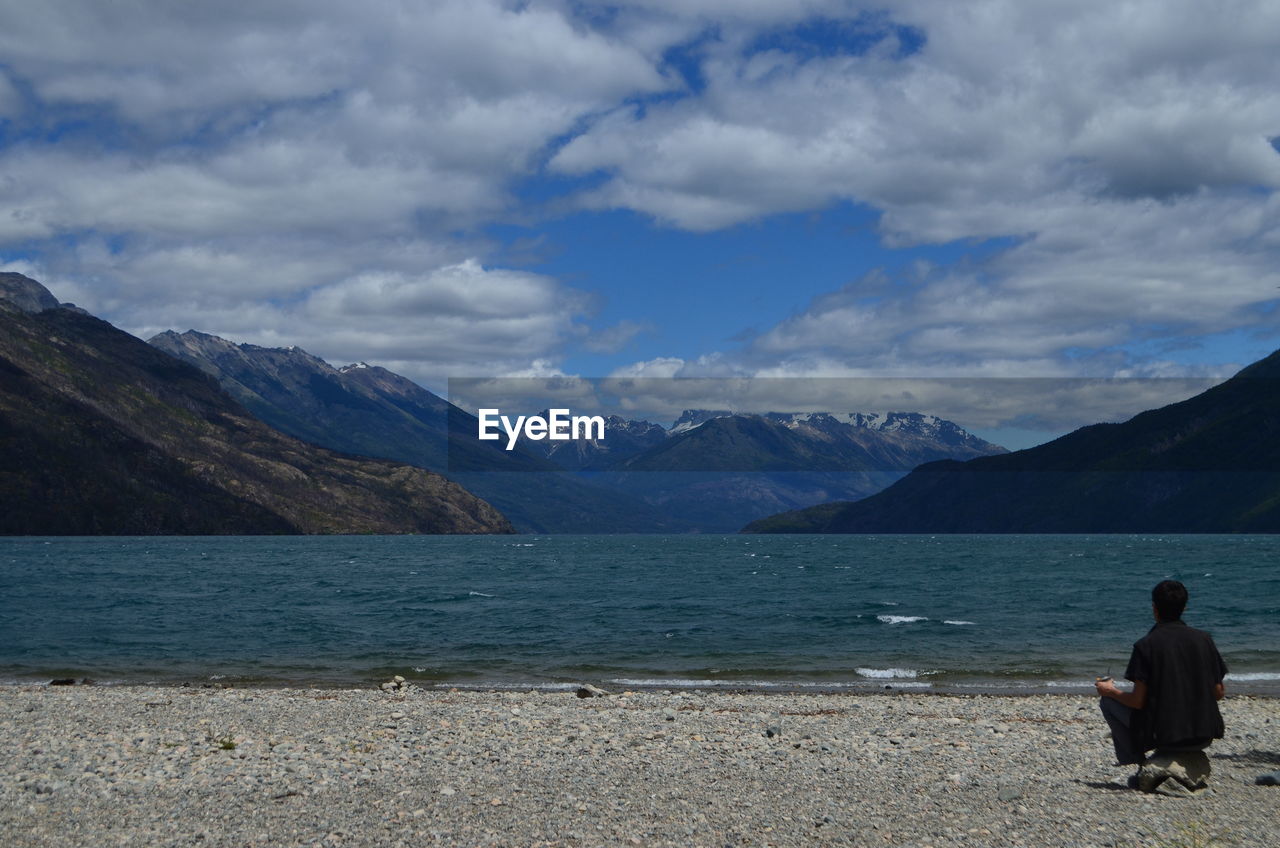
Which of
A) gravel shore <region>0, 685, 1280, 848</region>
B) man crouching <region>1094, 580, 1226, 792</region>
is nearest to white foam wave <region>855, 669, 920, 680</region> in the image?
gravel shore <region>0, 685, 1280, 848</region>

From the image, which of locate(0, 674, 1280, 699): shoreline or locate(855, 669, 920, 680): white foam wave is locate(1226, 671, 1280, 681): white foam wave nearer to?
locate(0, 674, 1280, 699): shoreline

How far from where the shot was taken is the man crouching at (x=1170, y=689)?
46.5ft

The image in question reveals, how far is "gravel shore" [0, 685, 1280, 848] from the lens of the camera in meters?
14.1

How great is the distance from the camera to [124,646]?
47125mm

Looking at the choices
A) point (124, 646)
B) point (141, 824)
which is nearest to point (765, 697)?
point (141, 824)

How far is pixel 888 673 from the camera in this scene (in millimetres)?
37062

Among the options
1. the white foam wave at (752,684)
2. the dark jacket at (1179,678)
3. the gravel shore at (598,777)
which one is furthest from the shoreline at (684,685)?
the dark jacket at (1179,678)

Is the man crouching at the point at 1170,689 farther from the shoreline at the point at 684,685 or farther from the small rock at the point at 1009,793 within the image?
the shoreline at the point at 684,685

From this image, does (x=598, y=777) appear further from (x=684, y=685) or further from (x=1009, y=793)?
(x=684, y=685)

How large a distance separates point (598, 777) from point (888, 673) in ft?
70.4

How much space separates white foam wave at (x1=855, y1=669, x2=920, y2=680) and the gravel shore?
26.8ft

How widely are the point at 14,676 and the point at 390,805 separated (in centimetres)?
2976

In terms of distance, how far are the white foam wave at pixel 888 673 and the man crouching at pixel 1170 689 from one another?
2146cm

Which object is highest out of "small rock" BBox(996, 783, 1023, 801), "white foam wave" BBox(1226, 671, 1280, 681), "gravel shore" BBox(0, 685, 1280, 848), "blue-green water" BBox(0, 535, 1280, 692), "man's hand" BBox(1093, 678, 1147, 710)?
"man's hand" BBox(1093, 678, 1147, 710)
